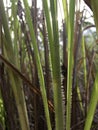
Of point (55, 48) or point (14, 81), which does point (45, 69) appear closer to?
point (14, 81)

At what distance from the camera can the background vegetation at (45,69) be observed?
390mm

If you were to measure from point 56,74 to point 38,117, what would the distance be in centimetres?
33

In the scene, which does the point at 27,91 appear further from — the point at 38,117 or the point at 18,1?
the point at 18,1

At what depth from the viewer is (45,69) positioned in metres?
0.67

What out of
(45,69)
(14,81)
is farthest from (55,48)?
(45,69)

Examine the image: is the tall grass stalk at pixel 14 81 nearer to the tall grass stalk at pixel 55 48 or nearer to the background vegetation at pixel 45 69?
the background vegetation at pixel 45 69

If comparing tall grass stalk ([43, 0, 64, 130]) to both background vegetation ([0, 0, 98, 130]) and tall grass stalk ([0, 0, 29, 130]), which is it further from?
tall grass stalk ([0, 0, 29, 130])

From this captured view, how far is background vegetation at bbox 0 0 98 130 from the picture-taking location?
1.28 ft

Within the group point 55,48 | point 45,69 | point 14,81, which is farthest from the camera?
Answer: point 45,69

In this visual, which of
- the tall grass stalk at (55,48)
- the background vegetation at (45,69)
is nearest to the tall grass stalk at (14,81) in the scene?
the background vegetation at (45,69)

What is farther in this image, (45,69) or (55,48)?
(45,69)

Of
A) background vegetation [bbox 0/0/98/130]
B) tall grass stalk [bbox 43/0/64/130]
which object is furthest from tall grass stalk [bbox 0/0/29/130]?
tall grass stalk [bbox 43/0/64/130]

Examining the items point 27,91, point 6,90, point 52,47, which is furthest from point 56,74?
point 27,91

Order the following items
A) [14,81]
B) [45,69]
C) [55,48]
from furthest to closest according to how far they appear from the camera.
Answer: [45,69], [14,81], [55,48]
